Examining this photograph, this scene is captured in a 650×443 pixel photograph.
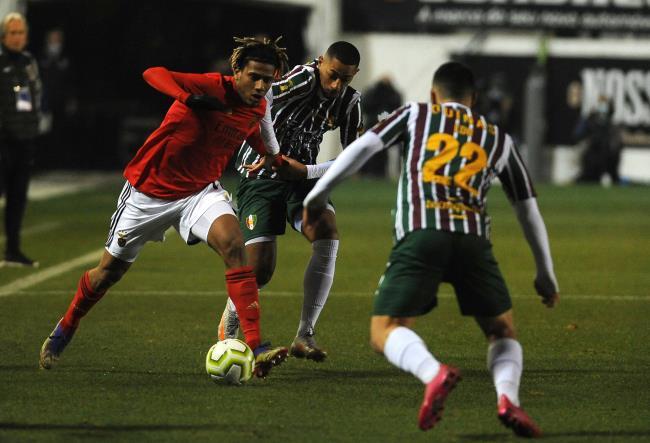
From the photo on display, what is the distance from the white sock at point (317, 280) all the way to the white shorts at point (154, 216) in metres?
0.99

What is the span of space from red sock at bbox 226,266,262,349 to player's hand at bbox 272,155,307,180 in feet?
2.66

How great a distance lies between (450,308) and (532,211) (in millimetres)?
4722

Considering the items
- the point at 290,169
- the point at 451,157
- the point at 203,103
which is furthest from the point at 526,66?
the point at 451,157

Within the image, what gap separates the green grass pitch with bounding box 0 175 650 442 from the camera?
6.47 m

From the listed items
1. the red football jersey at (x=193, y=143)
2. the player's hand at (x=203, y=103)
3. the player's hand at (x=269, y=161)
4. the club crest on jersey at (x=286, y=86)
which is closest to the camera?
the player's hand at (x=203, y=103)

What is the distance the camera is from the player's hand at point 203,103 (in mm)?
7375

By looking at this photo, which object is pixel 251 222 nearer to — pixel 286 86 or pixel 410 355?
pixel 286 86

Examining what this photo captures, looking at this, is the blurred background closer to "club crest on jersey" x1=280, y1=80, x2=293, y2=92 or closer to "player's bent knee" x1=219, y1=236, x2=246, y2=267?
"club crest on jersey" x1=280, y1=80, x2=293, y2=92

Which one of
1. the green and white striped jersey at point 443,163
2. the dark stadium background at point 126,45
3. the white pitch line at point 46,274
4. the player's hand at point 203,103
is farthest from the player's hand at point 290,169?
the dark stadium background at point 126,45

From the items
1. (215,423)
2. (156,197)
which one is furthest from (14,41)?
(215,423)

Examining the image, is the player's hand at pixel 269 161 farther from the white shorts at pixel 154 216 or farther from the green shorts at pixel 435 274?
the green shorts at pixel 435 274

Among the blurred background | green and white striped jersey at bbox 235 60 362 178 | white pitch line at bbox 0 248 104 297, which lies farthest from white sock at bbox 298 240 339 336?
the blurred background

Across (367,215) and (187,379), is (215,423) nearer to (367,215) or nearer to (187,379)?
(187,379)

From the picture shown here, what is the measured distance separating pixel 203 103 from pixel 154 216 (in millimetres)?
819
